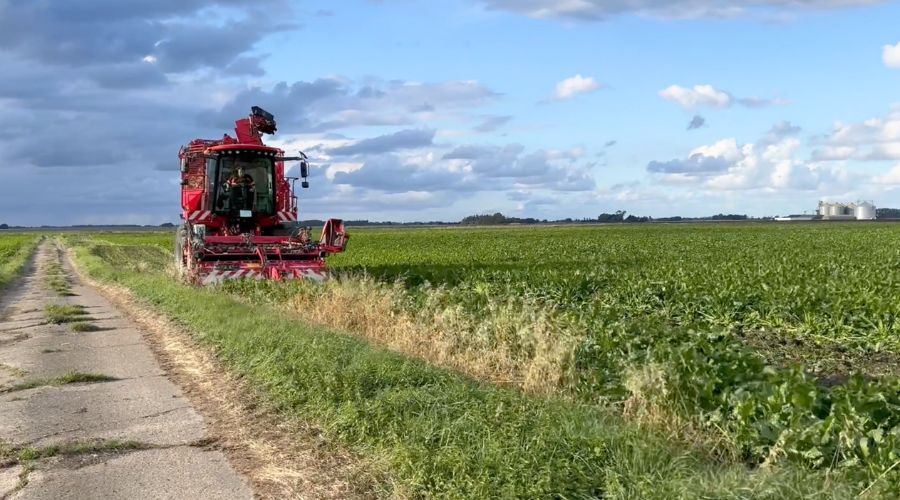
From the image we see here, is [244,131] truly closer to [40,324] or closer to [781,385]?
[40,324]

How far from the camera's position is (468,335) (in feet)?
37.8

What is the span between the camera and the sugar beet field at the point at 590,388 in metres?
5.38

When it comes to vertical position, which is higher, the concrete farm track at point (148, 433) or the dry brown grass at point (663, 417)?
the dry brown grass at point (663, 417)

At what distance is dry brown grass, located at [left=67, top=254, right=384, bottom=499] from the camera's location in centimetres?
604

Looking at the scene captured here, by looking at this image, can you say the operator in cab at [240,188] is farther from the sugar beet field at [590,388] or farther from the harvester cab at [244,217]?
the sugar beet field at [590,388]

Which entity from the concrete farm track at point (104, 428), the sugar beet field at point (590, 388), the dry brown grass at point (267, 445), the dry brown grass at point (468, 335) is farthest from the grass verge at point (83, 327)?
the dry brown grass at point (267, 445)

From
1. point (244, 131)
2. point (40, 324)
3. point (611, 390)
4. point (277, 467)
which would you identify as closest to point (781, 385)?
point (611, 390)

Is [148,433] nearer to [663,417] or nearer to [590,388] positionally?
[590,388]

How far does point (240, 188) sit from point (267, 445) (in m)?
17.1

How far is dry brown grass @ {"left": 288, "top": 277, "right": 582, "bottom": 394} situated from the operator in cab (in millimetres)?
8579

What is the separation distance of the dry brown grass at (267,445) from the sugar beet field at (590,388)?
15 cm

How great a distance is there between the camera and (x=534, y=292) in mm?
19031

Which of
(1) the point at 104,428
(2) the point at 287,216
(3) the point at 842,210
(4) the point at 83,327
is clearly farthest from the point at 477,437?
(3) the point at 842,210

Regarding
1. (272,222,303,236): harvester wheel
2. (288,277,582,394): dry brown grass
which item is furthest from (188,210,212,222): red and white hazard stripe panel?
(288,277,582,394): dry brown grass
